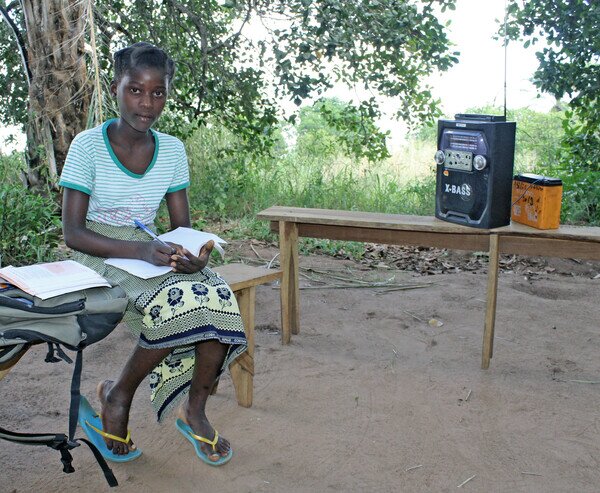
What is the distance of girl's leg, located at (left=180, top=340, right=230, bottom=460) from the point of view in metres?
3.10

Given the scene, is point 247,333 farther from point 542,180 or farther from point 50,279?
point 542,180

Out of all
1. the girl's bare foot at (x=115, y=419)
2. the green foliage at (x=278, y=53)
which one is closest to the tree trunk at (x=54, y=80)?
the green foliage at (x=278, y=53)

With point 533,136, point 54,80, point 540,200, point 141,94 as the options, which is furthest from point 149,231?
point 533,136

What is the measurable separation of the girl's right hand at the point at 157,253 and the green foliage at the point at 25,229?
2.50 m

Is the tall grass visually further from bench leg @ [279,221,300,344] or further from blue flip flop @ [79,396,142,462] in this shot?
blue flip flop @ [79,396,142,462]

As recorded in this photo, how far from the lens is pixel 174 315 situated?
2.96 m

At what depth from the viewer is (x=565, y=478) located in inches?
121

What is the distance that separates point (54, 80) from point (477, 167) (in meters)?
3.52

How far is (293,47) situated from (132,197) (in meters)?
2.94

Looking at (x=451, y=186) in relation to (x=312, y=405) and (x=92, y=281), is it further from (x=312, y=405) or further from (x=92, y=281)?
(x=92, y=281)

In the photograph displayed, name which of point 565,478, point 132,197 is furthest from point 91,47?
point 565,478

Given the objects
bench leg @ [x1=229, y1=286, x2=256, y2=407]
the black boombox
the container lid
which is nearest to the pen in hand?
bench leg @ [x1=229, y1=286, x2=256, y2=407]

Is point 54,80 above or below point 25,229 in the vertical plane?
above

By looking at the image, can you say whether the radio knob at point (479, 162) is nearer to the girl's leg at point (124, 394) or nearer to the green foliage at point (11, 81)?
the girl's leg at point (124, 394)
